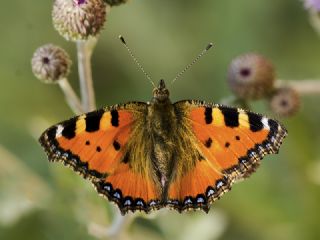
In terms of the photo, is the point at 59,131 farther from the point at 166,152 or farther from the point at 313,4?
the point at 313,4

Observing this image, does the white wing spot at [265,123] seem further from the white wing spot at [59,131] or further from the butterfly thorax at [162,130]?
the white wing spot at [59,131]

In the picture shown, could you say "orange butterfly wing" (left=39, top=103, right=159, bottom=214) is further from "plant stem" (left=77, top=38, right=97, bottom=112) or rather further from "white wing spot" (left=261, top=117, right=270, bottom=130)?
"white wing spot" (left=261, top=117, right=270, bottom=130)

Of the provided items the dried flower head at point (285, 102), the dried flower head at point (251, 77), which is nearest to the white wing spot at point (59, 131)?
the dried flower head at point (251, 77)

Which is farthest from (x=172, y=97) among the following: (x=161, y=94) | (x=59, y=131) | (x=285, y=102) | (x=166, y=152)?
(x=59, y=131)

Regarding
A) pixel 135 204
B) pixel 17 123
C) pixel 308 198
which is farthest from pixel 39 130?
pixel 308 198

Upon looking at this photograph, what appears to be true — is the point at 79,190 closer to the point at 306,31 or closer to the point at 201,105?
the point at 201,105

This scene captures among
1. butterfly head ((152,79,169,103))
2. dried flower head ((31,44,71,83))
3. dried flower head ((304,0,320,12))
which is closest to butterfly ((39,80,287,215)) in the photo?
butterfly head ((152,79,169,103))
